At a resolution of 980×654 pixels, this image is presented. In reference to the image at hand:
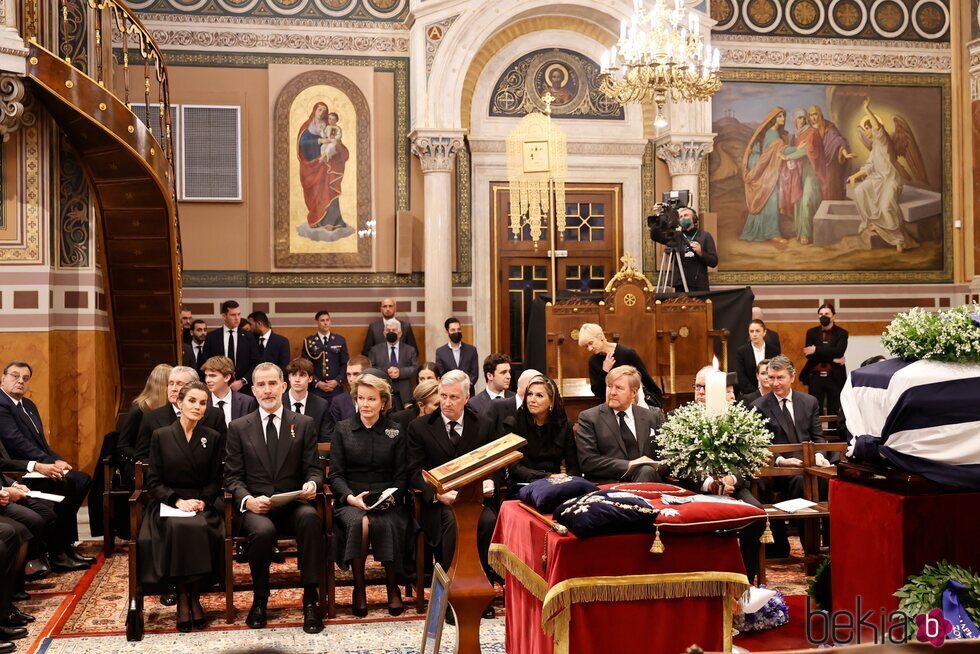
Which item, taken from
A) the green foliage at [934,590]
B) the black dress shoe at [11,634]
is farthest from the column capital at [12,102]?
the green foliage at [934,590]

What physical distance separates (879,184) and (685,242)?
3918 mm

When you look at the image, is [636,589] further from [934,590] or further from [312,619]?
[312,619]

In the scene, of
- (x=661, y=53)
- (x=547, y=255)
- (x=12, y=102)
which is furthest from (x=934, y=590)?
(x=547, y=255)

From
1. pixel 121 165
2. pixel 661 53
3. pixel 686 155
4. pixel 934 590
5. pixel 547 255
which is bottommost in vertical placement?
pixel 934 590

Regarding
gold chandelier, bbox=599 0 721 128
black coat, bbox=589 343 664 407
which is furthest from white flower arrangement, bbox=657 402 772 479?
gold chandelier, bbox=599 0 721 128

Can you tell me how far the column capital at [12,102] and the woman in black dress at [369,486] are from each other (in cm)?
392

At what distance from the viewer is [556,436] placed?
632 centimetres

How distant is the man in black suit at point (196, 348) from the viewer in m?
10.5

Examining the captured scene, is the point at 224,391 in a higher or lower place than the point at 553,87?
lower

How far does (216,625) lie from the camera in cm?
577

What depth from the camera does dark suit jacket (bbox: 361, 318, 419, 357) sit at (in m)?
11.8

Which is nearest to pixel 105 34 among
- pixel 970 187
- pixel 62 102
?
pixel 62 102

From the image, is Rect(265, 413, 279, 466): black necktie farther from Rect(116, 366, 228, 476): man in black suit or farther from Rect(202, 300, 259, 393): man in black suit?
Rect(202, 300, 259, 393): man in black suit

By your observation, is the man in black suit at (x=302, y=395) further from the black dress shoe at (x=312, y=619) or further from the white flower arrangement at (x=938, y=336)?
the white flower arrangement at (x=938, y=336)
